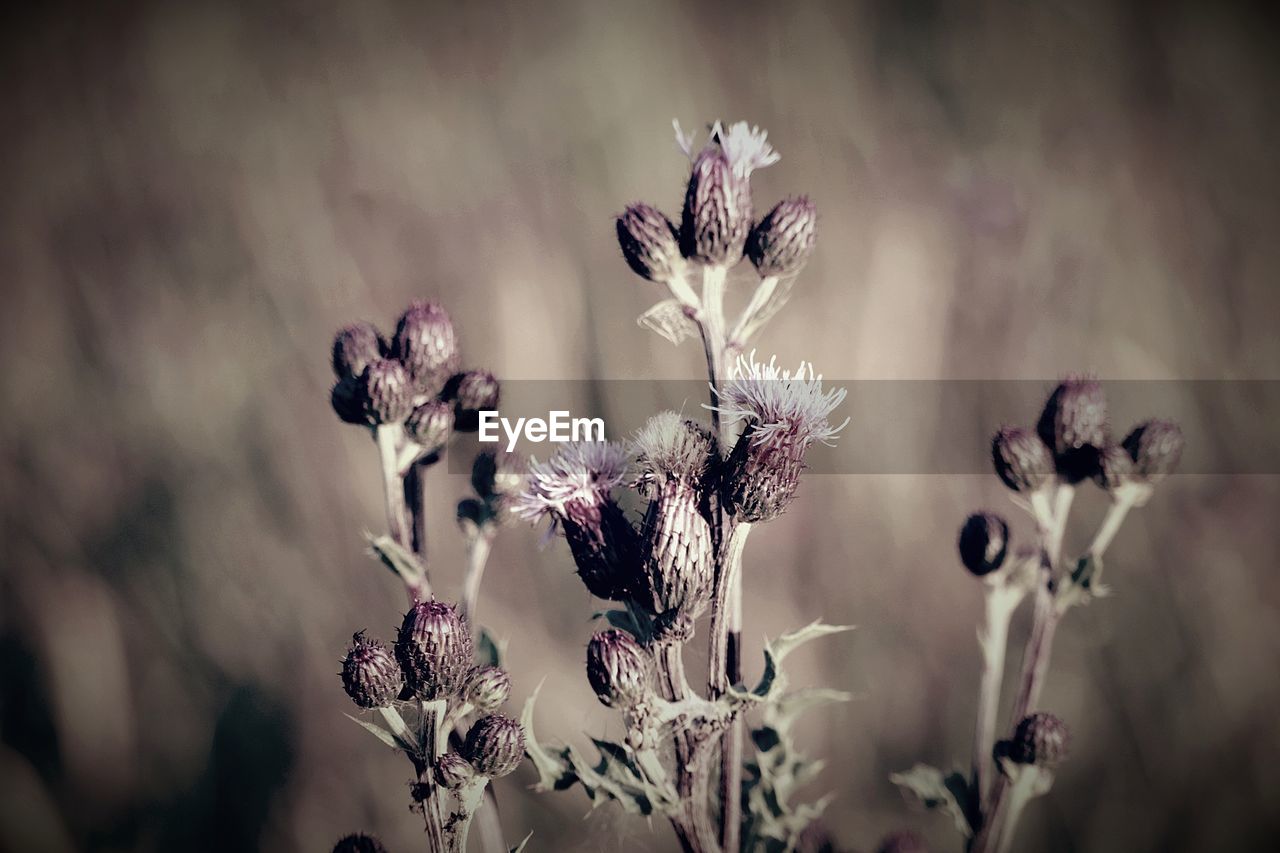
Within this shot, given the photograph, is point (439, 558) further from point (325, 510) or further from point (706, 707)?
point (706, 707)

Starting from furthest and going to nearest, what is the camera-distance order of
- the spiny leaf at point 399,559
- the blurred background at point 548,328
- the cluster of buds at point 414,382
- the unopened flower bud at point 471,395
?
the blurred background at point 548,328, the unopened flower bud at point 471,395, the cluster of buds at point 414,382, the spiny leaf at point 399,559

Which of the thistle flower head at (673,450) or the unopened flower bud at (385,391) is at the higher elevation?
the unopened flower bud at (385,391)

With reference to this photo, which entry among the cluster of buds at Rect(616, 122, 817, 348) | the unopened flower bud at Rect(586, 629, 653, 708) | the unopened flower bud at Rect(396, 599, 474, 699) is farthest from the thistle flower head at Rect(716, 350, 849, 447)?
the unopened flower bud at Rect(396, 599, 474, 699)

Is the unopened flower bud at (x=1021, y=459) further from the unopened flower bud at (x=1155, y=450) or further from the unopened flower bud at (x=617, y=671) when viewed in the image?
the unopened flower bud at (x=617, y=671)

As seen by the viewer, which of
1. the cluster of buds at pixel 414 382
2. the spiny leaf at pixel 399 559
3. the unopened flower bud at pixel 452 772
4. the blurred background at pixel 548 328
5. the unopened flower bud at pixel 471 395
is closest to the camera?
the unopened flower bud at pixel 452 772

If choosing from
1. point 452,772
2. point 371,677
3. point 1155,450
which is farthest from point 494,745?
point 1155,450

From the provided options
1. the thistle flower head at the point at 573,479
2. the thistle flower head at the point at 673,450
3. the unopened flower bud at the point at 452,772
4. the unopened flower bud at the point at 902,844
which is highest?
the thistle flower head at the point at 673,450

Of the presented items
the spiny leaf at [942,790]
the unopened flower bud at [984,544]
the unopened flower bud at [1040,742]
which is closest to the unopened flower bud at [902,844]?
the spiny leaf at [942,790]
